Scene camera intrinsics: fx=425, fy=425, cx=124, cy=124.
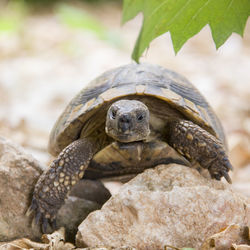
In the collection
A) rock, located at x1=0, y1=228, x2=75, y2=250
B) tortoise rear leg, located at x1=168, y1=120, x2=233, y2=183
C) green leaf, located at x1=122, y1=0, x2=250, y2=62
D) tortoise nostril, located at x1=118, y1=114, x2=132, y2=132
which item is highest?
green leaf, located at x1=122, y1=0, x2=250, y2=62

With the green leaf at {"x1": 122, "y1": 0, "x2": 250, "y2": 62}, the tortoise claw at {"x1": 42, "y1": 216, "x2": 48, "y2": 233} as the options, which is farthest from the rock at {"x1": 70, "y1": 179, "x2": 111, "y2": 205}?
the green leaf at {"x1": 122, "y1": 0, "x2": 250, "y2": 62}

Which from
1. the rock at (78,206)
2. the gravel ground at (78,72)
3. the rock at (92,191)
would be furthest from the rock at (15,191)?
the gravel ground at (78,72)

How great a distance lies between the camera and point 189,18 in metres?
1.81

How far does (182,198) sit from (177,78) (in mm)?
1156

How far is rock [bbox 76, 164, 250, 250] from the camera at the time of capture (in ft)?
6.03

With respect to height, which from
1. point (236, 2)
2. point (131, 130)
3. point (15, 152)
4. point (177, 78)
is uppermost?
point (236, 2)

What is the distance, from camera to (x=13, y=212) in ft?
6.97

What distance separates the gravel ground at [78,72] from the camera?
490 centimetres

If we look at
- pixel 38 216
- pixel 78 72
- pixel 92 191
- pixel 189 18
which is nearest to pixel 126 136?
pixel 92 191

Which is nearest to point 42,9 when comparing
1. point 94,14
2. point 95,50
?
point 94,14

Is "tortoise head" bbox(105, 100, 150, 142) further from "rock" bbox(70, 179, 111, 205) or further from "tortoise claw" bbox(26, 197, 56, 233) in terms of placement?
"tortoise claw" bbox(26, 197, 56, 233)

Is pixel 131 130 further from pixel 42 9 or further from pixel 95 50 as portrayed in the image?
pixel 42 9

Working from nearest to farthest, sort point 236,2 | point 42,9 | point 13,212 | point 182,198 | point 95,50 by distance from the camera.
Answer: point 236,2 → point 182,198 → point 13,212 → point 95,50 → point 42,9

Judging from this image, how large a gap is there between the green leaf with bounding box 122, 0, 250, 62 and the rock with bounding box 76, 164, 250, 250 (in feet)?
2.14
